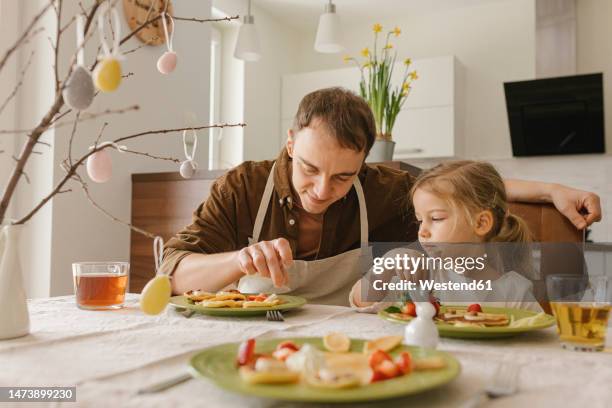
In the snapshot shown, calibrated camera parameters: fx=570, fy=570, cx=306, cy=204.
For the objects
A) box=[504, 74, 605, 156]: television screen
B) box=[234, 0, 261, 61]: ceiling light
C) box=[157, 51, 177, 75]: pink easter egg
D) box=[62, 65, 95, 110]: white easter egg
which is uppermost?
box=[234, 0, 261, 61]: ceiling light

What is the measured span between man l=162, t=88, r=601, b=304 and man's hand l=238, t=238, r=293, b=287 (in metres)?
0.18

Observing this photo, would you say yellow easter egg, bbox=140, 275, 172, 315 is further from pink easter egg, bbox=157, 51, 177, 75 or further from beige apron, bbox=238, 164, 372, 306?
beige apron, bbox=238, 164, 372, 306

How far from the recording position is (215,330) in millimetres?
839

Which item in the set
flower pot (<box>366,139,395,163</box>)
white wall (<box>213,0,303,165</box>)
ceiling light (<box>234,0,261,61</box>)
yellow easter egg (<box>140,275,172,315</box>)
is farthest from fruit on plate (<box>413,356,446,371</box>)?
white wall (<box>213,0,303,165</box>)

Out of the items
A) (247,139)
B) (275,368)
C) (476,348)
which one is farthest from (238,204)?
(247,139)

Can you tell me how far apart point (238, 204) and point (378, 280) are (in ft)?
1.71

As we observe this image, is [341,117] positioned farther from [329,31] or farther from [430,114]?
[430,114]

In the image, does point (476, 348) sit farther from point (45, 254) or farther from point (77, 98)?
point (45, 254)

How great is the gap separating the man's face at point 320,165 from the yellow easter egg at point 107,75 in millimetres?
801

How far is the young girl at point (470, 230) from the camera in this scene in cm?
131

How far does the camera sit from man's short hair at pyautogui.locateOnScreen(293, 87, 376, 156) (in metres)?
1.31

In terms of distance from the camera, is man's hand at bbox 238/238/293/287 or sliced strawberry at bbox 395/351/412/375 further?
man's hand at bbox 238/238/293/287

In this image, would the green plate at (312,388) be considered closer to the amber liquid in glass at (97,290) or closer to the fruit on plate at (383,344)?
the fruit on plate at (383,344)

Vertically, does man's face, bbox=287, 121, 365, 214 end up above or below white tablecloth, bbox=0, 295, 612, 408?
above
